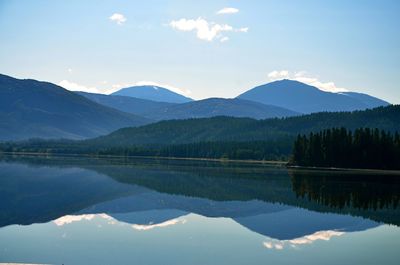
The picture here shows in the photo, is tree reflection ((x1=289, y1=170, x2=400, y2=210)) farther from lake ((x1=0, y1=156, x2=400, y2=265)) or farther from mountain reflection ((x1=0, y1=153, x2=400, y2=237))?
lake ((x1=0, y1=156, x2=400, y2=265))

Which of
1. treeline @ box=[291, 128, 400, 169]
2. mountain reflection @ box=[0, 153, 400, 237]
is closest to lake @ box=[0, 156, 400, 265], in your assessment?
mountain reflection @ box=[0, 153, 400, 237]

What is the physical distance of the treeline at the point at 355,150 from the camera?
14575 cm

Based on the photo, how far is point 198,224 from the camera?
4988 centimetres

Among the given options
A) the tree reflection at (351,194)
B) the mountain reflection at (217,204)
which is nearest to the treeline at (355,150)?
the tree reflection at (351,194)

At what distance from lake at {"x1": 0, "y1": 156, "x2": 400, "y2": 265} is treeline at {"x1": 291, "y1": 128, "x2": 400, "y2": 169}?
6048 centimetres

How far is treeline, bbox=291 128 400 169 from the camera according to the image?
478 ft

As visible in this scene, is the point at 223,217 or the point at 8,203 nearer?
the point at 223,217

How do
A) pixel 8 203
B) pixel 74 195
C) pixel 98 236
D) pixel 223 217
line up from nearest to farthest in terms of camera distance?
pixel 98 236 < pixel 223 217 < pixel 8 203 < pixel 74 195

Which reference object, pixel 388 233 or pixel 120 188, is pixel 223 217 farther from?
pixel 120 188

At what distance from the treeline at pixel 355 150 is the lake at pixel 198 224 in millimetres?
60482

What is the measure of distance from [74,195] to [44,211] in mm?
16357

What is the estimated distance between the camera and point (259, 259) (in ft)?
112

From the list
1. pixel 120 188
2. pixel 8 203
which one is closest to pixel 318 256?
pixel 8 203

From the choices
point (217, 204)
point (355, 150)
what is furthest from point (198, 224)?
point (355, 150)
